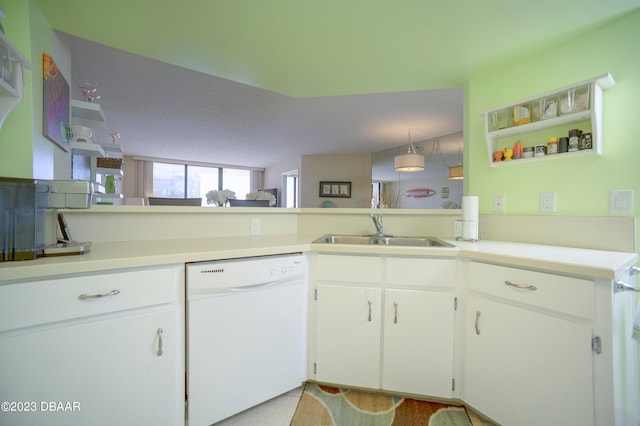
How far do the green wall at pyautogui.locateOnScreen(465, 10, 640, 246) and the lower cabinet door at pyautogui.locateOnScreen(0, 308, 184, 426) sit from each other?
1914 millimetres

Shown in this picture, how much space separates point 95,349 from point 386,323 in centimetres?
119

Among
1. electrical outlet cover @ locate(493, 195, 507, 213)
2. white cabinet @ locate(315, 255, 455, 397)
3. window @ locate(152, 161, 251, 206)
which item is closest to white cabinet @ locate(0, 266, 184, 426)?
white cabinet @ locate(315, 255, 455, 397)

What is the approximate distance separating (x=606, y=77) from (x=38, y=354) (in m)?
2.42

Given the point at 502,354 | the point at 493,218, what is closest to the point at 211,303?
the point at 502,354

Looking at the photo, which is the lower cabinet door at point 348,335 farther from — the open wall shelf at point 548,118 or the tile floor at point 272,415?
the open wall shelf at point 548,118

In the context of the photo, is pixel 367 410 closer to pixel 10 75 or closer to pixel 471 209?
pixel 471 209

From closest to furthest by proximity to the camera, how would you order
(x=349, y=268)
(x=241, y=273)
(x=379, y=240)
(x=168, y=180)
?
(x=241, y=273) < (x=349, y=268) < (x=379, y=240) < (x=168, y=180)

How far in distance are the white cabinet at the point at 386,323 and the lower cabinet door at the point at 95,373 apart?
0.72 m

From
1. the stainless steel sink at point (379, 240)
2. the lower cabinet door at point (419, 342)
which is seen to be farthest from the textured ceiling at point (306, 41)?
the lower cabinet door at point (419, 342)

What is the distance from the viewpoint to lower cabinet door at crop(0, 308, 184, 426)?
796mm

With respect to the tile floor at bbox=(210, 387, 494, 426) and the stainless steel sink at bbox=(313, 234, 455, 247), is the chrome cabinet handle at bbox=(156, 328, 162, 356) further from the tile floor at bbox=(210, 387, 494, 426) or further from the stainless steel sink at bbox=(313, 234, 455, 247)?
the stainless steel sink at bbox=(313, 234, 455, 247)

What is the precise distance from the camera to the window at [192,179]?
727cm

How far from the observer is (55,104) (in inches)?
52.8

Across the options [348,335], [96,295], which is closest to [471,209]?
[348,335]
